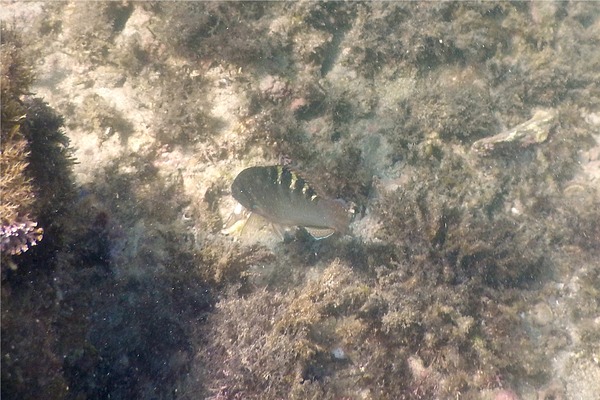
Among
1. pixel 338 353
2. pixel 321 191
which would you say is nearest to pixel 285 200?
pixel 321 191

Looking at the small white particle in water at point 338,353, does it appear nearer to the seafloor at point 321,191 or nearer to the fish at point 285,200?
the seafloor at point 321,191

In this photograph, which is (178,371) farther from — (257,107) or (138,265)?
(257,107)

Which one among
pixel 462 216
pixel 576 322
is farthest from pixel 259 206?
Answer: pixel 576 322

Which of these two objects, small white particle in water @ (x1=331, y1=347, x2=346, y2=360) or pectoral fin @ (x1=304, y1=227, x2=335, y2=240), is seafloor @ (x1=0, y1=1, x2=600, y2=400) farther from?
pectoral fin @ (x1=304, y1=227, x2=335, y2=240)

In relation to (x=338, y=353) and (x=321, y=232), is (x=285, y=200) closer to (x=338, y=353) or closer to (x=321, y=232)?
(x=321, y=232)

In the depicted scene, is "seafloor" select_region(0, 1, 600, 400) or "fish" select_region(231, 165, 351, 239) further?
"seafloor" select_region(0, 1, 600, 400)

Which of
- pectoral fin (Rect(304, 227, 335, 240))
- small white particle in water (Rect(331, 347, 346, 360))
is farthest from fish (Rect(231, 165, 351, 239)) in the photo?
small white particle in water (Rect(331, 347, 346, 360))

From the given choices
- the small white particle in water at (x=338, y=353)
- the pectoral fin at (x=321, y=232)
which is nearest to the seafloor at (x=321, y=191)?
the small white particle in water at (x=338, y=353)
